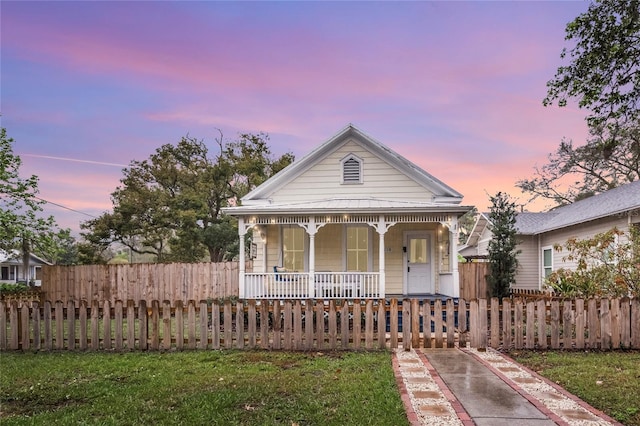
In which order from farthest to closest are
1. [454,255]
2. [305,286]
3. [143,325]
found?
[305,286] < [454,255] < [143,325]

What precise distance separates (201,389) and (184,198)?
950 inches

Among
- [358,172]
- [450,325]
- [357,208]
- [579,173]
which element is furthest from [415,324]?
[579,173]

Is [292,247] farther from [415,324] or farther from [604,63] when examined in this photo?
[604,63]

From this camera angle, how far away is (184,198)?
94.1ft

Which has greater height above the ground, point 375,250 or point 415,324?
point 375,250

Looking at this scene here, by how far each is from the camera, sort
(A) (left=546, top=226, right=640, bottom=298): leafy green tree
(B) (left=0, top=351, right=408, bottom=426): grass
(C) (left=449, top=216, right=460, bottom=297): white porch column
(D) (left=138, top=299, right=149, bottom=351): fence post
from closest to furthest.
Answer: (B) (left=0, top=351, right=408, bottom=426): grass → (D) (left=138, top=299, right=149, bottom=351): fence post → (A) (left=546, top=226, right=640, bottom=298): leafy green tree → (C) (left=449, top=216, right=460, bottom=297): white porch column

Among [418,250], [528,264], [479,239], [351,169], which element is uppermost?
[351,169]

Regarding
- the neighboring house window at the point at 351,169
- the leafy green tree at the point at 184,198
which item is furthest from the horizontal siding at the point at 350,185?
the leafy green tree at the point at 184,198

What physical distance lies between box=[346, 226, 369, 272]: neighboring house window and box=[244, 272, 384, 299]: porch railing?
1.27m

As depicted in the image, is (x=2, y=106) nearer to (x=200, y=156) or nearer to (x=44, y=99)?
(x=44, y=99)

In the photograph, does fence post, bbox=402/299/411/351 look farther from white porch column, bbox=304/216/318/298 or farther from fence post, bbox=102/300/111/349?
fence post, bbox=102/300/111/349

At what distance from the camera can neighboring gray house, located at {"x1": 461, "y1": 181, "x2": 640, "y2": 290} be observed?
45.7ft

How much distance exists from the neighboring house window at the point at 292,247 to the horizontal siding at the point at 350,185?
1185mm

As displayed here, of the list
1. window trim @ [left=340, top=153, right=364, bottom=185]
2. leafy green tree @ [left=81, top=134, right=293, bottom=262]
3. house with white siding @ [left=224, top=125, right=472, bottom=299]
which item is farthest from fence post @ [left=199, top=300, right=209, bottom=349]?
leafy green tree @ [left=81, top=134, right=293, bottom=262]
